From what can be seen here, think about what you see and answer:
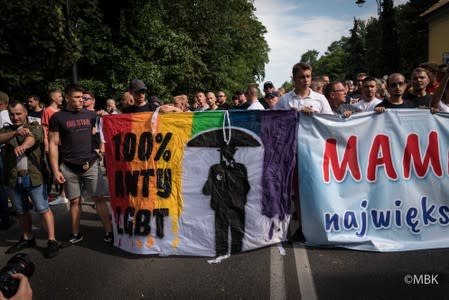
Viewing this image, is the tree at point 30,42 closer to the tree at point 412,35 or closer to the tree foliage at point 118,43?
the tree foliage at point 118,43

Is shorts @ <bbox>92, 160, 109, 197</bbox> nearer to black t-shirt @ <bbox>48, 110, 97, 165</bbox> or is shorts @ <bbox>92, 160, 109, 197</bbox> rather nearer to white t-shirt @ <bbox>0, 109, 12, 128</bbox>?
black t-shirt @ <bbox>48, 110, 97, 165</bbox>

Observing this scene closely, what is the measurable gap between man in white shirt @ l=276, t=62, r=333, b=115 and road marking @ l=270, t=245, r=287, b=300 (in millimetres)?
1705

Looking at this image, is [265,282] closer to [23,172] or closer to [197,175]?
[197,175]

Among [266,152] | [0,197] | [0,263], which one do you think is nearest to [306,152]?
[266,152]

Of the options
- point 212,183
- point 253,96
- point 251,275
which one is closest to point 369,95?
point 253,96

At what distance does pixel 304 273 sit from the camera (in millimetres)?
3678

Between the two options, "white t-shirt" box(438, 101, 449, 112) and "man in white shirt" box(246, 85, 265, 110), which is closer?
"white t-shirt" box(438, 101, 449, 112)

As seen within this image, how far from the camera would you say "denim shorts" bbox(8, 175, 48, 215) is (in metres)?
4.47

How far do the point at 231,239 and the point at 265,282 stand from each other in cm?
77

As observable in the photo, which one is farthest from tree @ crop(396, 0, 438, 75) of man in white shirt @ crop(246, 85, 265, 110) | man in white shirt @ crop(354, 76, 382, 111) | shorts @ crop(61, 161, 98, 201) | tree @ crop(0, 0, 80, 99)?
shorts @ crop(61, 161, 98, 201)

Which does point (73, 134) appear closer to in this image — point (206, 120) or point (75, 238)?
point (75, 238)

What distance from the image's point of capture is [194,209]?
14.0 ft

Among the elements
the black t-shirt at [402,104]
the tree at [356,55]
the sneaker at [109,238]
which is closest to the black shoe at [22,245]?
the sneaker at [109,238]

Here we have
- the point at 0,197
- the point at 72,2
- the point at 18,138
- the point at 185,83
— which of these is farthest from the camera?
the point at 185,83
